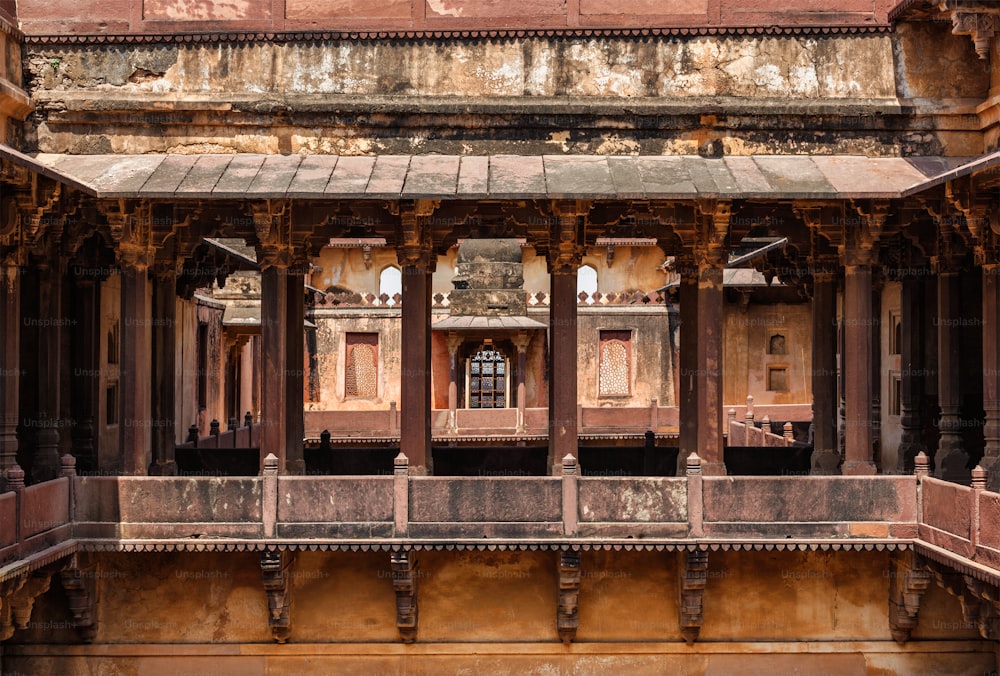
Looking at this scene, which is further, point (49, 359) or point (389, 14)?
point (49, 359)

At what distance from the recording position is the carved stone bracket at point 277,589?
→ 1048 centimetres

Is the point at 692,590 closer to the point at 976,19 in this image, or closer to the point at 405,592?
the point at 405,592

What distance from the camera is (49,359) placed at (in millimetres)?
12344

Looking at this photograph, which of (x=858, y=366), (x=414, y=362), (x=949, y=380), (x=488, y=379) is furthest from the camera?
(x=488, y=379)

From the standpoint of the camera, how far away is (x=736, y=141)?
11.9 meters

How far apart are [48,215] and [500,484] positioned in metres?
4.92

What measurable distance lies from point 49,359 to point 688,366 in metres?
7.05

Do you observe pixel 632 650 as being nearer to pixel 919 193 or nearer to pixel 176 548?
pixel 176 548

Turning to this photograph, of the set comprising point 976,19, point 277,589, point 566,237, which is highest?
point 976,19

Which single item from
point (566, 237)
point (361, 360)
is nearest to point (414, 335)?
point (566, 237)

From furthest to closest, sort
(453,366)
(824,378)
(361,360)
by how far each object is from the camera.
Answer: (361,360)
(453,366)
(824,378)

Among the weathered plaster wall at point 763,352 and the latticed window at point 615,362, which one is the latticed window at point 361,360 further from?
the weathered plaster wall at point 763,352

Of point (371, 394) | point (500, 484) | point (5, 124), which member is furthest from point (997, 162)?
point (371, 394)

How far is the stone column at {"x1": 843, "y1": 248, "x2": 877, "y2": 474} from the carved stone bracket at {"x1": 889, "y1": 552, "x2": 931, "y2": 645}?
0.98 m
